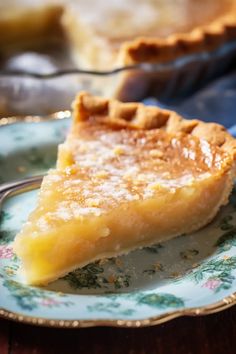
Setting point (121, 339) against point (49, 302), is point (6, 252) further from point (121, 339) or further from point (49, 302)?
point (121, 339)

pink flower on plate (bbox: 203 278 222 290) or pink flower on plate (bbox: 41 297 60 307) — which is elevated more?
pink flower on plate (bbox: 203 278 222 290)

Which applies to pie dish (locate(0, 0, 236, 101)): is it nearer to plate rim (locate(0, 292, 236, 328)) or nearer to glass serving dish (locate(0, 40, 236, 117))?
glass serving dish (locate(0, 40, 236, 117))

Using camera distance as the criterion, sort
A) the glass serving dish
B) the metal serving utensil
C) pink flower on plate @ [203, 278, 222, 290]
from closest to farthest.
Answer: pink flower on plate @ [203, 278, 222, 290], the metal serving utensil, the glass serving dish

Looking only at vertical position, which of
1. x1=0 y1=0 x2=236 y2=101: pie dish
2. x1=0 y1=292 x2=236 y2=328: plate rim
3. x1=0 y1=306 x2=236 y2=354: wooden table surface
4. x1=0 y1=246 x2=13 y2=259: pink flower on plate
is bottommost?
x1=0 y1=306 x2=236 y2=354: wooden table surface

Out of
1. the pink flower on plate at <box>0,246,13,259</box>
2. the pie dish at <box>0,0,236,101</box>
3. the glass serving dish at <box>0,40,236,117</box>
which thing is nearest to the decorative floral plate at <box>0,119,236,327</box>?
the pink flower on plate at <box>0,246,13,259</box>

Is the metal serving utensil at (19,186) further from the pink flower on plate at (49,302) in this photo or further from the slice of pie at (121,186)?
the pink flower on plate at (49,302)

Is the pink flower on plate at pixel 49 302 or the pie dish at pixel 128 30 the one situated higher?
the pie dish at pixel 128 30

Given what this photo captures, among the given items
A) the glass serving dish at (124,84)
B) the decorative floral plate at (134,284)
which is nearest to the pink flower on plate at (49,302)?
the decorative floral plate at (134,284)

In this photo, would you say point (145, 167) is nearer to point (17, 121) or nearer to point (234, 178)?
point (234, 178)
